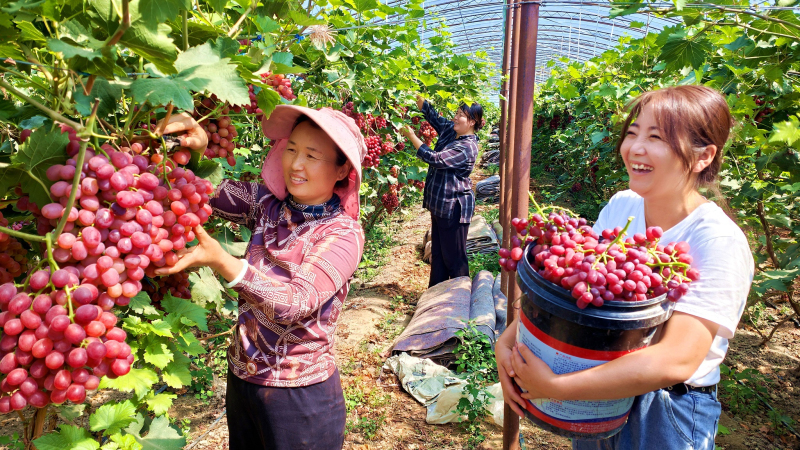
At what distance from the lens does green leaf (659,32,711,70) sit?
247 centimetres

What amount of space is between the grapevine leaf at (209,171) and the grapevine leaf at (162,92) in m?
0.45

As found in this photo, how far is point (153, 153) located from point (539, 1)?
1.69 metres

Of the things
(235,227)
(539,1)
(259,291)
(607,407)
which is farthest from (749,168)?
(259,291)

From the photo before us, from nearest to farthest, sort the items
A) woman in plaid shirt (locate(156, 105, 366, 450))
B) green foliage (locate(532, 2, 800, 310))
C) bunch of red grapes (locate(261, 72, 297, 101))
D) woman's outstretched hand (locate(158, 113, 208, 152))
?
1. woman's outstretched hand (locate(158, 113, 208, 152))
2. bunch of red grapes (locate(261, 72, 297, 101))
3. woman in plaid shirt (locate(156, 105, 366, 450))
4. green foliage (locate(532, 2, 800, 310))

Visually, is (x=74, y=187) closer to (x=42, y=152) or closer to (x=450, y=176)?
(x=42, y=152)

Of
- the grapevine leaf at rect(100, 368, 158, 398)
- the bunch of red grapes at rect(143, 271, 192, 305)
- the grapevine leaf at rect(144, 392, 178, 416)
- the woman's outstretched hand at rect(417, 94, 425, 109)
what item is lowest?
the grapevine leaf at rect(144, 392, 178, 416)

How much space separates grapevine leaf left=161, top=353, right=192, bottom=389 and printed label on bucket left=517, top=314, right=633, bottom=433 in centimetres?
91

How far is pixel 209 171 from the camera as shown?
1293 mm

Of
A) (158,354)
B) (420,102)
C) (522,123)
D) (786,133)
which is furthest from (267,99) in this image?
(420,102)

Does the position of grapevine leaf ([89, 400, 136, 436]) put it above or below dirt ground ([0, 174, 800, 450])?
above

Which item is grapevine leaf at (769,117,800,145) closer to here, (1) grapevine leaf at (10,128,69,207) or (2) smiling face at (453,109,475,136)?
(1) grapevine leaf at (10,128,69,207)

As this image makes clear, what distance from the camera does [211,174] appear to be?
1.30 m

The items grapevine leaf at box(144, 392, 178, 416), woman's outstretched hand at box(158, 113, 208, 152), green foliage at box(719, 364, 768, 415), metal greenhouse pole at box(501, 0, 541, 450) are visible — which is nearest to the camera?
woman's outstretched hand at box(158, 113, 208, 152)

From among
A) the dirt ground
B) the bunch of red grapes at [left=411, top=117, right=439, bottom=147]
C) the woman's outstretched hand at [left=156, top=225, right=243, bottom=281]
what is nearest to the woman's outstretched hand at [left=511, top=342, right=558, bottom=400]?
the woman's outstretched hand at [left=156, top=225, right=243, bottom=281]
